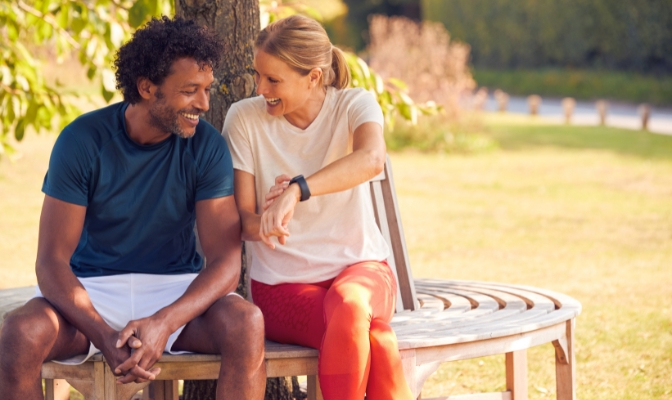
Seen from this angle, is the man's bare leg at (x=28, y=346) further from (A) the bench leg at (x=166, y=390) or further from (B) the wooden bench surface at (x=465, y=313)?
(A) the bench leg at (x=166, y=390)

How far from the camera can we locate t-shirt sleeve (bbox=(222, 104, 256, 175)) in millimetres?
3127

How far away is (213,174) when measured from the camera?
2.95 meters

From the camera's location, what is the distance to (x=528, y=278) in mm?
6859

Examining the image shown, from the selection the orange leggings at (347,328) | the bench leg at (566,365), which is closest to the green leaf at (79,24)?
the orange leggings at (347,328)

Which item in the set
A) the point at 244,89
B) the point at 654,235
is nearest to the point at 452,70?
the point at 654,235

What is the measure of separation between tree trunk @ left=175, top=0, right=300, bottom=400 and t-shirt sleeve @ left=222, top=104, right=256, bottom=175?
506 mm

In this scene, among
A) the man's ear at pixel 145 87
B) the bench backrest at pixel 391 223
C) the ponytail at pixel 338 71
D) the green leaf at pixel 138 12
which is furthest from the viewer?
the green leaf at pixel 138 12

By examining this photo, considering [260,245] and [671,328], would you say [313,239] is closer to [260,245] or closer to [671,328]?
[260,245]

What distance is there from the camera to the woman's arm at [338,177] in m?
2.80

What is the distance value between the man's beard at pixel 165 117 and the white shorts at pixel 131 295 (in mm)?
498

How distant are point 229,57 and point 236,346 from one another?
4.90ft

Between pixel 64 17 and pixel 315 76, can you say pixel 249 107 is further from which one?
pixel 64 17

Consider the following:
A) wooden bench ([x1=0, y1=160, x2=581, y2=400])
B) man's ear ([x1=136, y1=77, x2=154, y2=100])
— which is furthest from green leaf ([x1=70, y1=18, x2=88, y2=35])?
man's ear ([x1=136, y1=77, x2=154, y2=100])

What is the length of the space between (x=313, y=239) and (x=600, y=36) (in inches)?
1009
